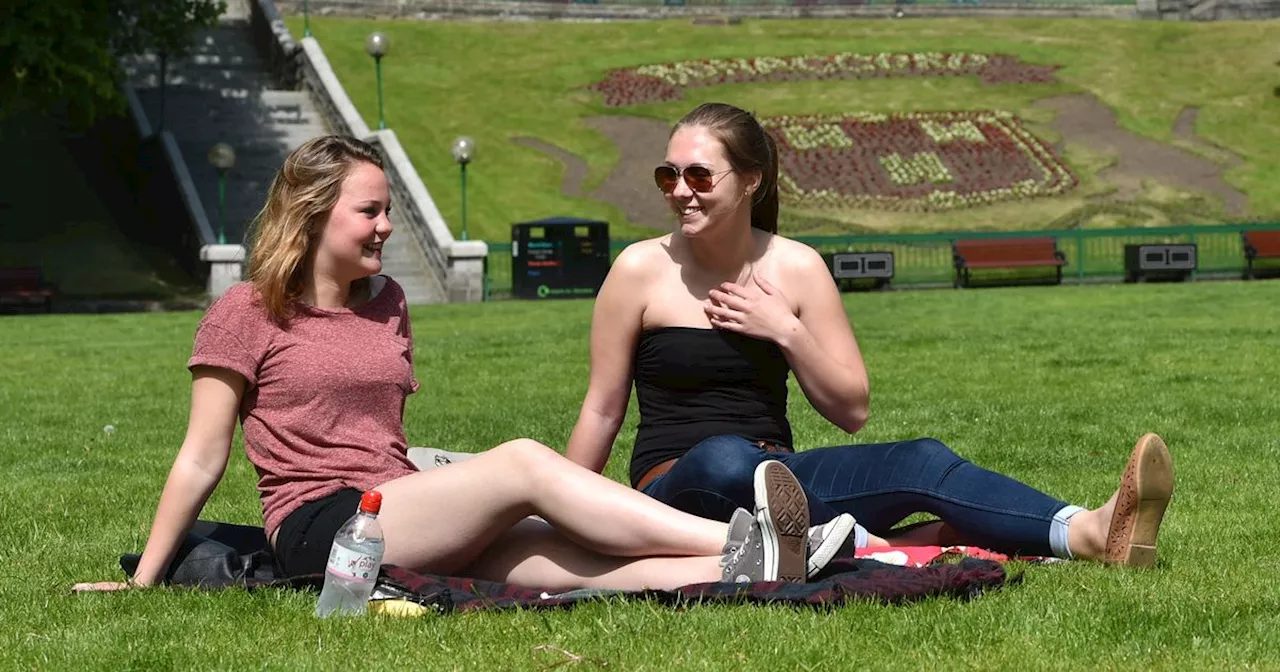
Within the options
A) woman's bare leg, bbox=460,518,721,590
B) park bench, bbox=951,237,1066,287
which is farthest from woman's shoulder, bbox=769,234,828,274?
park bench, bbox=951,237,1066,287

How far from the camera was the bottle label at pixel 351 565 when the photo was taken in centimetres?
493

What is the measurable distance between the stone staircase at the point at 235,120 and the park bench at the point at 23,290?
3235 millimetres

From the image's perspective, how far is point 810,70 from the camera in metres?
50.2

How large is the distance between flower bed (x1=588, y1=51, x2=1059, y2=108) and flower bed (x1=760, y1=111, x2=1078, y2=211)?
3.94 m

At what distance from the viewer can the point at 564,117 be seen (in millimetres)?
44438

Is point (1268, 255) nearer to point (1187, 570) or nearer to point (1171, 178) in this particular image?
point (1171, 178)

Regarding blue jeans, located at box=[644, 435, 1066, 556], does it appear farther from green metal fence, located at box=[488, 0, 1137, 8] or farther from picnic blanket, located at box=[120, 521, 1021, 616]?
green metal fence, located at box=[488, 0, 1137, 8]

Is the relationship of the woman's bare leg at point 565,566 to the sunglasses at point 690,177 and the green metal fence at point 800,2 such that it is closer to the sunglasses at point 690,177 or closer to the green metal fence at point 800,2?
the sunglasses at point 690,177

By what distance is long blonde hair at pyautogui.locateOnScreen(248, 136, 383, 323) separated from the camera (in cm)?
536

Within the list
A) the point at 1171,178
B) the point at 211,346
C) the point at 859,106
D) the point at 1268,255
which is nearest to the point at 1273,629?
the point at 211,346

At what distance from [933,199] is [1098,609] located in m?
35.8

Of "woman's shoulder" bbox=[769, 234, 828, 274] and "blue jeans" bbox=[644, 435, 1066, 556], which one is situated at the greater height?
"woman's shoulder" bbox=[769, 234, 828, 274]

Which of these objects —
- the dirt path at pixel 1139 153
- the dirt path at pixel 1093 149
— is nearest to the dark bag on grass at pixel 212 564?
the dirt path at pixel 1093 149

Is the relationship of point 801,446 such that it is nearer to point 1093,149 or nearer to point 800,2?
point 1093,149
